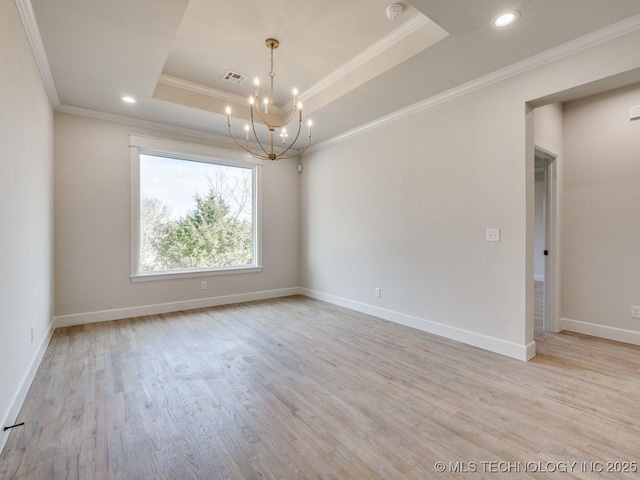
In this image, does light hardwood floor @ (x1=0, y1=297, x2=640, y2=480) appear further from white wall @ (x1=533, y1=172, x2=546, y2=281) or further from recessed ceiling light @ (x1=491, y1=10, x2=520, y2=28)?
white wall @ (x1=533, y1=172, x2=546, y2=281)

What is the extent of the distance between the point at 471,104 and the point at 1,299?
163 inches

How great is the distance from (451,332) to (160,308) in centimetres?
399

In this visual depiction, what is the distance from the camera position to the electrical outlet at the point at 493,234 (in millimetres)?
3084

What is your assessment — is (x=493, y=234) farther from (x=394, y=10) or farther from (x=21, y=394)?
(x=21, y=394)

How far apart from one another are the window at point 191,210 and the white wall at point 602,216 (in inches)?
177

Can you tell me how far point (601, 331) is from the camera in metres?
3.47

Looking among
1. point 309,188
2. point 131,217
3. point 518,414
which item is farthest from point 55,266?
point 518,414

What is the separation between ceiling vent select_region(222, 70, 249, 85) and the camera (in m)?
3.67

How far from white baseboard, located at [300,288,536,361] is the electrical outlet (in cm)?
99

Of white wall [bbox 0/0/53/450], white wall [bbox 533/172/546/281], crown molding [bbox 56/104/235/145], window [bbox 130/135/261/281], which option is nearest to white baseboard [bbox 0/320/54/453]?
white wall [bbox 0/0/53/450]

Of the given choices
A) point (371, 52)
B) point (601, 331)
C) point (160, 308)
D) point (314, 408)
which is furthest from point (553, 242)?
point (160, 308)

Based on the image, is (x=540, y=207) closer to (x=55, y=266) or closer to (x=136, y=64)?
(x=136, y=64)

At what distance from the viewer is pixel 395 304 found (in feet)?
13.6

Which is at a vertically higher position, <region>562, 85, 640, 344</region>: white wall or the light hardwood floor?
<region>562, 85, 640, 344</region>: white wall
